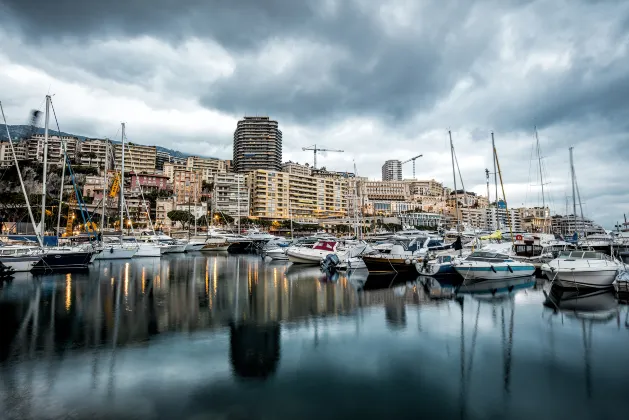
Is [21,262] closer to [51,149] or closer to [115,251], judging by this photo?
[115,251]

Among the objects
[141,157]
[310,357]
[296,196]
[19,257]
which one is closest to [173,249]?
[19,257]

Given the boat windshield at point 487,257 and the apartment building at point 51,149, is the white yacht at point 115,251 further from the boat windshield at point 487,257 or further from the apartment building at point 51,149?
the apartment building at point 51,149

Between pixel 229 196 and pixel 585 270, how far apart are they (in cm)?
11770

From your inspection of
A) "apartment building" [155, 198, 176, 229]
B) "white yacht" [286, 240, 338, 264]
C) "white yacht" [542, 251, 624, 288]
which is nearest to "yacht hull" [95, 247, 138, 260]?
"white yacht" [286, 240, 338, 264]

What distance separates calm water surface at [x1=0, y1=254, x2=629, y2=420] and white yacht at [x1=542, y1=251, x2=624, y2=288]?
5.07 ft

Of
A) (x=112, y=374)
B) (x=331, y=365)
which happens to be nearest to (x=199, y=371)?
(x=112, y=374)

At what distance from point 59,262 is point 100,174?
310ft

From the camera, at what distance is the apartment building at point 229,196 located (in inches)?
4978

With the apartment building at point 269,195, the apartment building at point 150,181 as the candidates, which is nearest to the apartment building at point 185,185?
the apartment building at point 150,181

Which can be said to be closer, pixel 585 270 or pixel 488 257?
pixel 585 270

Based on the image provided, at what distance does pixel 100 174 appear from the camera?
372 ft

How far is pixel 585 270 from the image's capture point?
2070 cm

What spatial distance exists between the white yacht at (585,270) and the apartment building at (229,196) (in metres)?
110

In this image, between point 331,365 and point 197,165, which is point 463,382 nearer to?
point 331,365
